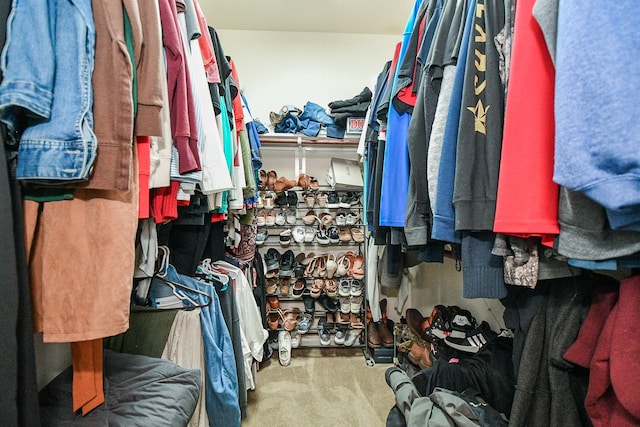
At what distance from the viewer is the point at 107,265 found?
597mm

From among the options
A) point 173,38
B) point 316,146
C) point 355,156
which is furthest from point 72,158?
point 355,156

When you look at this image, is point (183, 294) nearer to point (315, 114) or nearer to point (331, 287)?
point (331, 287)

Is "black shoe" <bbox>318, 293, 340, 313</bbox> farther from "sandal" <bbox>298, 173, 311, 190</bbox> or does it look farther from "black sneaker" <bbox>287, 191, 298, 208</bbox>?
"sandal" <bbox>298, 173, 311, 190</bbox>

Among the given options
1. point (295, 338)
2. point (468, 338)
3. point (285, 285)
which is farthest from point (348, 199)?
point (468, 338)

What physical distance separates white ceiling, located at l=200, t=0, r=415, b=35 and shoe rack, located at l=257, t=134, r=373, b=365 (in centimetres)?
96

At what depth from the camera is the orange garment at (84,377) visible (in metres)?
0.74

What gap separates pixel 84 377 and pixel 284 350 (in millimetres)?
1636

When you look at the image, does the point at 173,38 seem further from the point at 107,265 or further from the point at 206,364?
the point at 206,364

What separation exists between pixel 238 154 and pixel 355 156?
1.35m

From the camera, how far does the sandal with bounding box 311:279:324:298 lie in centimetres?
236

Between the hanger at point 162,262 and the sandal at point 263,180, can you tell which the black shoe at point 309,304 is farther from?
the hanger at point 162,262

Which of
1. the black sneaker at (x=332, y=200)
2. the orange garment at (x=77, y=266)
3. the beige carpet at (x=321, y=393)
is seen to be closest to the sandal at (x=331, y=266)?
the black sneaker at (x=332, y=200)

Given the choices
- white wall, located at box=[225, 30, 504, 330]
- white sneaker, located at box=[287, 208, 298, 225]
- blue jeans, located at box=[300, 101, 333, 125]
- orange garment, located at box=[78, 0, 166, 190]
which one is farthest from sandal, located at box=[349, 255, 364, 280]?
orange garment, located at box=[78, 0, 166, 190]

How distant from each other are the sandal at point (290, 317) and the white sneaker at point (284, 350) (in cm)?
7
